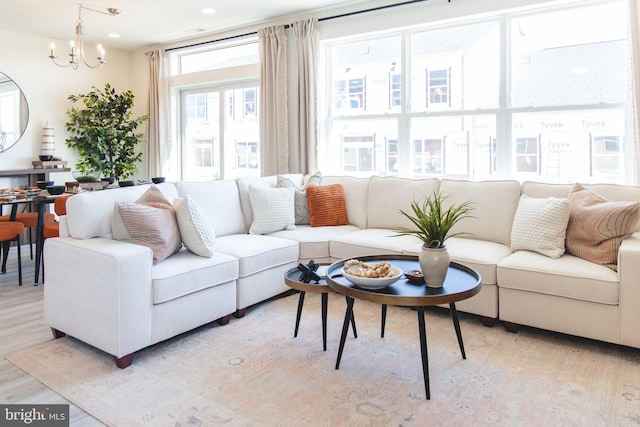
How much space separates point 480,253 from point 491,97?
179 cm

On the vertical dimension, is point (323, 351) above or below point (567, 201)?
below

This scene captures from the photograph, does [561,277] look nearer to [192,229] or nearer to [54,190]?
[192,229]

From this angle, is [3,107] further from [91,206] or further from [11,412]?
[11,412]

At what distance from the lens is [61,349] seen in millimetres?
2625

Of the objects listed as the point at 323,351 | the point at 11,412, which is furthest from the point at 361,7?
the point at 11,412

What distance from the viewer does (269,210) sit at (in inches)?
153

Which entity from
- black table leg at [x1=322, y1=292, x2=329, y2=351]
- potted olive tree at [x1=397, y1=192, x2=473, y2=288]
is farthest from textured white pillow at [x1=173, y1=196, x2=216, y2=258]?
potted olive tree at [x1=397, y1=192, x2=473, y2=288]

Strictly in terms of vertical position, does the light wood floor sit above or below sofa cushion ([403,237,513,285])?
below

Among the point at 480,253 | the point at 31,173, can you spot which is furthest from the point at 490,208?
the point at 31,173

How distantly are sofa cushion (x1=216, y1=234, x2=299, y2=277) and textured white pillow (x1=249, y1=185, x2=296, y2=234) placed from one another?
132 millimetres

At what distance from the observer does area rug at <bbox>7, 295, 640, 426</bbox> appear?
76.4 inches

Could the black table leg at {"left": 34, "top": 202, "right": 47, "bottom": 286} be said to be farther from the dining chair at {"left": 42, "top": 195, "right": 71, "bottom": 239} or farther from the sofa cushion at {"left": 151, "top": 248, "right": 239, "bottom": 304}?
the sofa cushion at {"left": 151, "top": 248, "right": 239, "bottom": 304}

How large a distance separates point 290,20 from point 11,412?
14.7 ft

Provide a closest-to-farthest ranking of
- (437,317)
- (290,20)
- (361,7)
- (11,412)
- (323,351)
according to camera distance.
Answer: (11,412) < (323,351) < (437,317) < (361,7) < (290,20)
